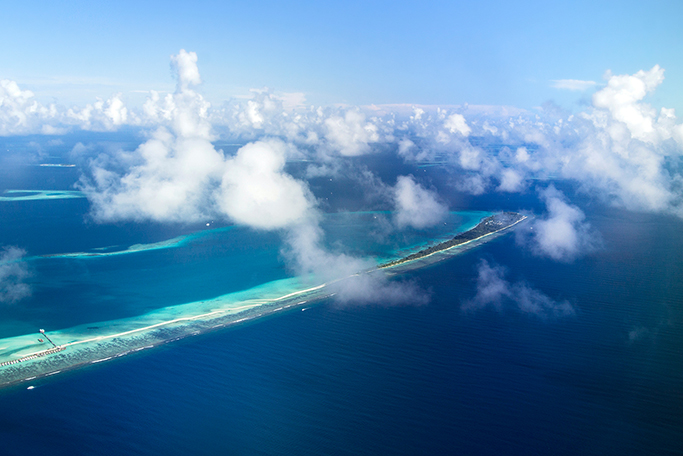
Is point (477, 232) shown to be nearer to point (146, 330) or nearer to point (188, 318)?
point (188, 318)

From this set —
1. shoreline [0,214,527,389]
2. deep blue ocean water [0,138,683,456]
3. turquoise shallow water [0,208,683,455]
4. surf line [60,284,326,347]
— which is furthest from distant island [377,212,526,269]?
turquoise shallow water [0,208,683,455]

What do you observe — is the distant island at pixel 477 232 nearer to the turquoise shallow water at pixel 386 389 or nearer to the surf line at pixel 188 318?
the surf line at pixel 188 318

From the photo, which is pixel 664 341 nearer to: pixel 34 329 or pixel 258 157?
pixel 34 329

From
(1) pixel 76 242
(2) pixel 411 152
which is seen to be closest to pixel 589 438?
(1) pixel 76 242

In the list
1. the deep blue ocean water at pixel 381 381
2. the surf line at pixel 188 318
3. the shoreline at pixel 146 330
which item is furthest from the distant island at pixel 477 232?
the surf line at pixel 188 318

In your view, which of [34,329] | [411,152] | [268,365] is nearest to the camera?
[268,365]

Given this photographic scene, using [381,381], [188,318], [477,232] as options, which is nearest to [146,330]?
[188,318]
